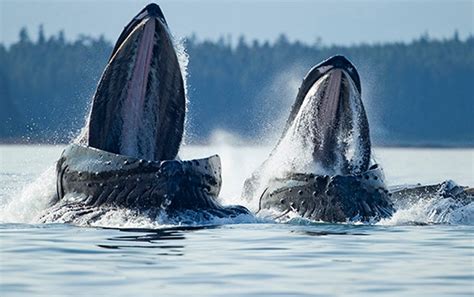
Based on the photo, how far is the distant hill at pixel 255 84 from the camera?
100000 mm

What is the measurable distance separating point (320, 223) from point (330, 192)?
380 mm

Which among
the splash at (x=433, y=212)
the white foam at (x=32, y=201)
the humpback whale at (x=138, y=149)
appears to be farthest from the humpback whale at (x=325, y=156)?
the white foam at (x=32, y=201)

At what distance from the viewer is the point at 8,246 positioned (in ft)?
51.6

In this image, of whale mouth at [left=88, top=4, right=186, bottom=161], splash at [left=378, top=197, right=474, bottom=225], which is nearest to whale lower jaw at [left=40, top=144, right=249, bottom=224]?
whale mouth at [left=88, top=4, right=186, bottom=161]

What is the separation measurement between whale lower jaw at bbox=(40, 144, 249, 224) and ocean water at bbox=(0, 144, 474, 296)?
21cm

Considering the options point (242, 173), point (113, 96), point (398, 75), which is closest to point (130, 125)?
point (113, 96)

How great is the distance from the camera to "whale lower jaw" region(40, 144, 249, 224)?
17.0 metres

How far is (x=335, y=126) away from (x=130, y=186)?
292cm

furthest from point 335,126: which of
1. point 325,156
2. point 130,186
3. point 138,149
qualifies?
point 130,186

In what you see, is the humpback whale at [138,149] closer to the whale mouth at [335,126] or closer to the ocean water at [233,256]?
the ocean water at [233,256]

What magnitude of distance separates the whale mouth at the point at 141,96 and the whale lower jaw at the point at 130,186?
1.30 feet

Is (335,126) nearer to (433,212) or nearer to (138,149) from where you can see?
(433,212)

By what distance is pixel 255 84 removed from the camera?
367 ft

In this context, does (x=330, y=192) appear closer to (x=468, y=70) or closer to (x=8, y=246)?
(x=8, y=246)
